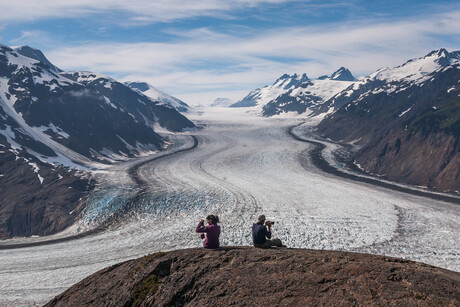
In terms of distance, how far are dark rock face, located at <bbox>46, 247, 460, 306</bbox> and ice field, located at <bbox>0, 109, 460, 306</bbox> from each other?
56.6 ft

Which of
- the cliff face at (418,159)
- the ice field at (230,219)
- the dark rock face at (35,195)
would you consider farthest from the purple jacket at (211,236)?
the cliff face at (418,159)

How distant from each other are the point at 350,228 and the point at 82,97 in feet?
268

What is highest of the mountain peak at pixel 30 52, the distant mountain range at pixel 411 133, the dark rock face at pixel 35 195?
the mountain peak at pixel 30 52

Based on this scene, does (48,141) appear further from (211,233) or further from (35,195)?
(211,233)

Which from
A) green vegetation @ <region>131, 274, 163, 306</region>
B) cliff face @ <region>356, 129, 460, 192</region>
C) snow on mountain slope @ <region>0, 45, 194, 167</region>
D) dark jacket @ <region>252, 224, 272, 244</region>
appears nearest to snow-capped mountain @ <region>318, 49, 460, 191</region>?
cliff face @ <region>356, 129, 460, 192</region>

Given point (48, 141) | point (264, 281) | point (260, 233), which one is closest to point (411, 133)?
point (260, 233)

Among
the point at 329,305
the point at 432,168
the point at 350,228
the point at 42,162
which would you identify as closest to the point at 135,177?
the point at 42,162

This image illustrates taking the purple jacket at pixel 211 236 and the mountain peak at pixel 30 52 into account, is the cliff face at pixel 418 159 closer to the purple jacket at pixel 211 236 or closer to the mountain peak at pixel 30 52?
the purple jacket at pixel 211 236

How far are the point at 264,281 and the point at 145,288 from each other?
3.62 metres

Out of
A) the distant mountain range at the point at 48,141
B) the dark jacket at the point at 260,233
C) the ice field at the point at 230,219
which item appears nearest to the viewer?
the dark jacket at the point at 260,233

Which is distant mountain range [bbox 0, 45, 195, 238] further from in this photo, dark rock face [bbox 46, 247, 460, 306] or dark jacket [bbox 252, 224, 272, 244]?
dark jacket [bbox 252, 224, 272, 244]

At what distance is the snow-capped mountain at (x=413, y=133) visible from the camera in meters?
58.6

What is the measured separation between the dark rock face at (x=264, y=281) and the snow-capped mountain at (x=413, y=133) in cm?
5130

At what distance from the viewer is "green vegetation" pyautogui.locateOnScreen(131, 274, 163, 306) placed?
10.5m
